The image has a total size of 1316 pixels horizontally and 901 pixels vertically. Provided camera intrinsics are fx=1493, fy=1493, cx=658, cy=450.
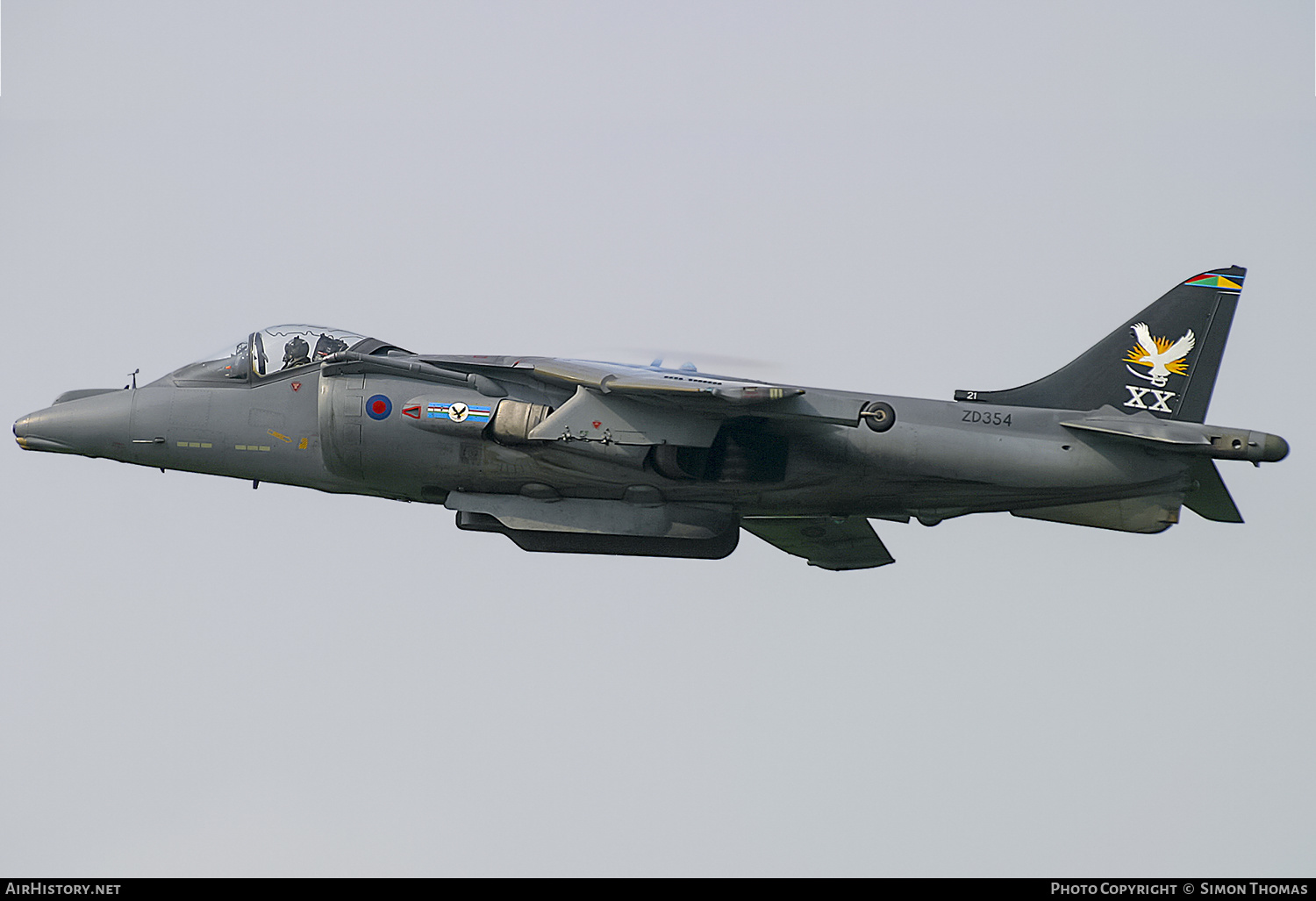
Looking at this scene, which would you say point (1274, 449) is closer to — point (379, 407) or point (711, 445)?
point (711, 445)

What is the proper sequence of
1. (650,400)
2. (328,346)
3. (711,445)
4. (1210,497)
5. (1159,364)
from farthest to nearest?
(328,346) → (1159,364) → (1210,497) → (711,445) → (650,400)

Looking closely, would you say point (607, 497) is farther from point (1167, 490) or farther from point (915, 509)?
point (1167, 490)

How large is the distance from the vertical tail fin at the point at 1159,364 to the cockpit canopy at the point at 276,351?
22.5 ft

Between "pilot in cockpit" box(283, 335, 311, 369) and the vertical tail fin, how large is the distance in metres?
7.14

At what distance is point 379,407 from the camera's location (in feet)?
51.8

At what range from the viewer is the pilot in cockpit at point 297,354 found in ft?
54.2

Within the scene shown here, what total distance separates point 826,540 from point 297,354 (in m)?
6.45

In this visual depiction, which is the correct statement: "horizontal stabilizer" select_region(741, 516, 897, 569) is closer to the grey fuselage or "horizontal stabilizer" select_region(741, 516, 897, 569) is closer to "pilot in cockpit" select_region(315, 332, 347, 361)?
the grey fuselage

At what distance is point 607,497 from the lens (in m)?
15.8

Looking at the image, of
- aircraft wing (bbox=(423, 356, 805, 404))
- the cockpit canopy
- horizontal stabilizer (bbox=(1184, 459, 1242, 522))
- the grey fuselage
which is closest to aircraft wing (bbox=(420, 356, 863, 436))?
aircraft wing (bbox=(423, 356, 805, 404))

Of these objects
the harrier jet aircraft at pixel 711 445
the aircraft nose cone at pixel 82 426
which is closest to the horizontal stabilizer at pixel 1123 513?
the harrier jet aircraft at pixel 711 445

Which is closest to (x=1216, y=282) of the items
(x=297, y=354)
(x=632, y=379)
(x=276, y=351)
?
(x=632, y=379)

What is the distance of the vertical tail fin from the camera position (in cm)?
1566
